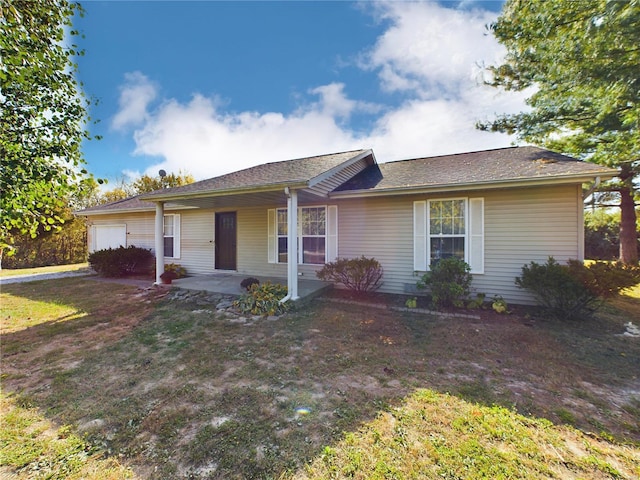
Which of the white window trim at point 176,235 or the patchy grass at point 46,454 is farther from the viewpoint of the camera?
the white window trim at point 176,235

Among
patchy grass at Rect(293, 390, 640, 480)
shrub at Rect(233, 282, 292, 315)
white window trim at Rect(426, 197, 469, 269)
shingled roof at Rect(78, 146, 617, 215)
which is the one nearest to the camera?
patchy grass at Rect(293, 390, 640, 480)

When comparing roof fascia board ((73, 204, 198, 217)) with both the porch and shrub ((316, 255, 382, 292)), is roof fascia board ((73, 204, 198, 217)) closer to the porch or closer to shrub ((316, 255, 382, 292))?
the porch

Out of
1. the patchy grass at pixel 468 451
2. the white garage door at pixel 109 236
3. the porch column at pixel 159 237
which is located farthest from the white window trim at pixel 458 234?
the white garage door at pixel 109 236

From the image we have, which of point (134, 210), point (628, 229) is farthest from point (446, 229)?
point (628, 229)

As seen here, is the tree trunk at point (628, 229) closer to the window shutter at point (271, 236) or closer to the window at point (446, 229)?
the window at point (446, 229)

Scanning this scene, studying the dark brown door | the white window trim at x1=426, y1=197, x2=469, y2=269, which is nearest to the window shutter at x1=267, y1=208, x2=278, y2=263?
the dark brown door

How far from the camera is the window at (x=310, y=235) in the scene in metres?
7.96

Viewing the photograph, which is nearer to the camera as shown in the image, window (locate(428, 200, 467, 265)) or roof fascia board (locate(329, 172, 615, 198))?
roof fascia board (locate(329, 172, 615, 198))

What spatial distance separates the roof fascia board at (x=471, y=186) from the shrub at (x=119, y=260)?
8.50m

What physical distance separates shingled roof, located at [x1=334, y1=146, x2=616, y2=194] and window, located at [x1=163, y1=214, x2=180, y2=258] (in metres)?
6.87

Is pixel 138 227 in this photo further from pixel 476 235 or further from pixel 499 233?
pixel 499 233

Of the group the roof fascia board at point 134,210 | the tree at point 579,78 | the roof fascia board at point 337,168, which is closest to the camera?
the tree at point 579,78

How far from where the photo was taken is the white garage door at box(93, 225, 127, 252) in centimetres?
1241

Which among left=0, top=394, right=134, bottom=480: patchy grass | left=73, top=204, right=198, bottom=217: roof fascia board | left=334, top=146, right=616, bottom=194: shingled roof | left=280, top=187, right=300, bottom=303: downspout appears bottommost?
left=0, top=394, right=134, bottom=480: patchy grass
